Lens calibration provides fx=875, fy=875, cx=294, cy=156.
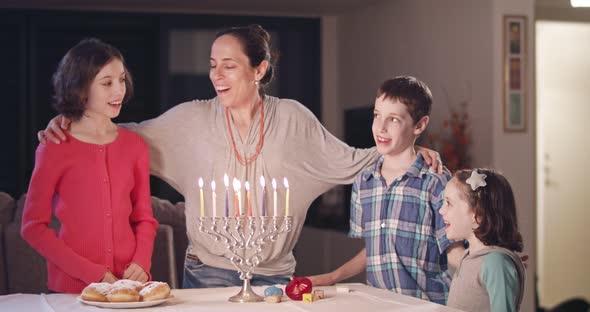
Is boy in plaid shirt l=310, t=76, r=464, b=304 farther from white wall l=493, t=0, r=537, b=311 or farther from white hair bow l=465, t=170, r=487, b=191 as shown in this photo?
white wall l=493, t=0, r=537, b=311

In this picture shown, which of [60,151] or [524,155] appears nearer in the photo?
[60,151]

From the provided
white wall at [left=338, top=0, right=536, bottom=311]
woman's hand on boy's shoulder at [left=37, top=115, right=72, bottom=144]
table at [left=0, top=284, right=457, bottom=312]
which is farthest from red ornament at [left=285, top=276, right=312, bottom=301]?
white wall at [left=338, top=0, right=536, bottom=311]

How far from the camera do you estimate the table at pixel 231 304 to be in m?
2.27

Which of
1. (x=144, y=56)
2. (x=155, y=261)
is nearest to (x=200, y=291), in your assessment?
(x=155, y=261)

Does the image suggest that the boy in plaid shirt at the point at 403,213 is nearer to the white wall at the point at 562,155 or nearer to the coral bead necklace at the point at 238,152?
the coral bead necklace at the point at 238,152

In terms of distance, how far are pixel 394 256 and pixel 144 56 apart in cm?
621

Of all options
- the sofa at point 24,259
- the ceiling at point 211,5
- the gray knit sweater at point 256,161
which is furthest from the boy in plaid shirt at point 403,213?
the ceiling at point 211,5

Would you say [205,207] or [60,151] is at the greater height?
[60,151]

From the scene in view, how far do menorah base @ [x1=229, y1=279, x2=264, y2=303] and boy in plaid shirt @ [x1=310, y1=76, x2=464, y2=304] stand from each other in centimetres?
36

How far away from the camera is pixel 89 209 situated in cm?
283

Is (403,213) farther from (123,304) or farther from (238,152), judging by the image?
(123,304)

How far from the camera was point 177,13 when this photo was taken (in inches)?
338

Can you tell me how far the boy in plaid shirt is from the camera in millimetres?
2828

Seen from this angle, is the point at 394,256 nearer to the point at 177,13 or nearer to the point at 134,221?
the point at 134,221
